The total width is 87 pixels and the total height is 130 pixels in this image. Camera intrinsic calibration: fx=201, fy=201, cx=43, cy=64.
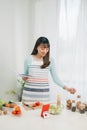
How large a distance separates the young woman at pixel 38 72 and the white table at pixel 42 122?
0.49m

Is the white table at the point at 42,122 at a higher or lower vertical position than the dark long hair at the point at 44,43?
lower

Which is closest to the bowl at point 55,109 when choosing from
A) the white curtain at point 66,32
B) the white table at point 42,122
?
the white table at point 42,122

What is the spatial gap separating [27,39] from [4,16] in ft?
1.46

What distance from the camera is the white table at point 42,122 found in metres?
1.50

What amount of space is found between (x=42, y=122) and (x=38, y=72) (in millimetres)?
749

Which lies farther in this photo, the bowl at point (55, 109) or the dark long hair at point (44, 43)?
the dark long hair at point (44, 43)

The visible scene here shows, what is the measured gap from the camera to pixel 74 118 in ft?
5.54

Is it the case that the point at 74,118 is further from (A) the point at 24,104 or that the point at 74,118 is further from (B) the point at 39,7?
(B) the point at 39,7

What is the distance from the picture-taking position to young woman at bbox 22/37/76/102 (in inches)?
87.4

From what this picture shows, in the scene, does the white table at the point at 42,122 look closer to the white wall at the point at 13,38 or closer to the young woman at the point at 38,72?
the young woman at the point at 38,72

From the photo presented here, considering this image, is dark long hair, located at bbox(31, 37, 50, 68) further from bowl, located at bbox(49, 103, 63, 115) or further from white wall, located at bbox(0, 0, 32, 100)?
white wall, located at bbox(0, 0, 32, 100)

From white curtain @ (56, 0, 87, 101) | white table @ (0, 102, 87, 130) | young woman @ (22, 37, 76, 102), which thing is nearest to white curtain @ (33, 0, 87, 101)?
white curtain @ (56, 0, 87, 101)

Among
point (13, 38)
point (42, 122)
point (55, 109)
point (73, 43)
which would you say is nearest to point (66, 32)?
point (73, 43)

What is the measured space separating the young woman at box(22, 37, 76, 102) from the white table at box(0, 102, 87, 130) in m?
0.49
